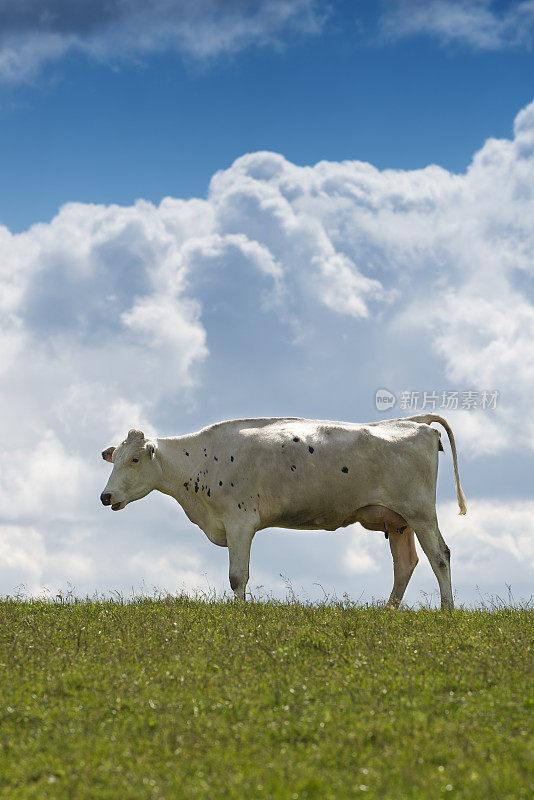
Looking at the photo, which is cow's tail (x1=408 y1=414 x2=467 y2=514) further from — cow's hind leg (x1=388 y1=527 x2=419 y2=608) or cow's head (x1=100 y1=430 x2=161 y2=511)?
cow's head (x1=100 y1=430 x2=161 y2=511)

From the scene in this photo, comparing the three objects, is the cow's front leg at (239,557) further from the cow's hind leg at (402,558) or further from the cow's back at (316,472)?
the cow's hind leg at (402,558)

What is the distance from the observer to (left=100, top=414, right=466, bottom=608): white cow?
17.0m

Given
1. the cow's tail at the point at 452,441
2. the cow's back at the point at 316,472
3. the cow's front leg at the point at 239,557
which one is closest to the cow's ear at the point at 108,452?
the cow's back at the point at 316,472

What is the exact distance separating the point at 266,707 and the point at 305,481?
24.4 feet

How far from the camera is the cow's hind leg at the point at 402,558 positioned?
18.0 meters

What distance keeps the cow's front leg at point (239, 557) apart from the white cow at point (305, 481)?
0.02 metres

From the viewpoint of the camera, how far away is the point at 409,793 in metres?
7.63

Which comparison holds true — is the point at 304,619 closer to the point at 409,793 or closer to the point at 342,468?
the point at 342,468

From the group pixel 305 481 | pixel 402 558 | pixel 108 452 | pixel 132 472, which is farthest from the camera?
pixel 108 452

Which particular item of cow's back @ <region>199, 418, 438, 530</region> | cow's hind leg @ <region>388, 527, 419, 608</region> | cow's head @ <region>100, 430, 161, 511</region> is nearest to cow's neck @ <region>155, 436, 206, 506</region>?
cow's head @ <region>100, 430, 161, 511</region>

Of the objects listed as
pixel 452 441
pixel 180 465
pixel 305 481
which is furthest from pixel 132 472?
pixel 452 441

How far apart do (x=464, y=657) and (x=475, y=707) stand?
2156mm

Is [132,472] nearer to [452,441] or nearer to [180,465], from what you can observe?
[180,465]

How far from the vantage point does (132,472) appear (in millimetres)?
18359
